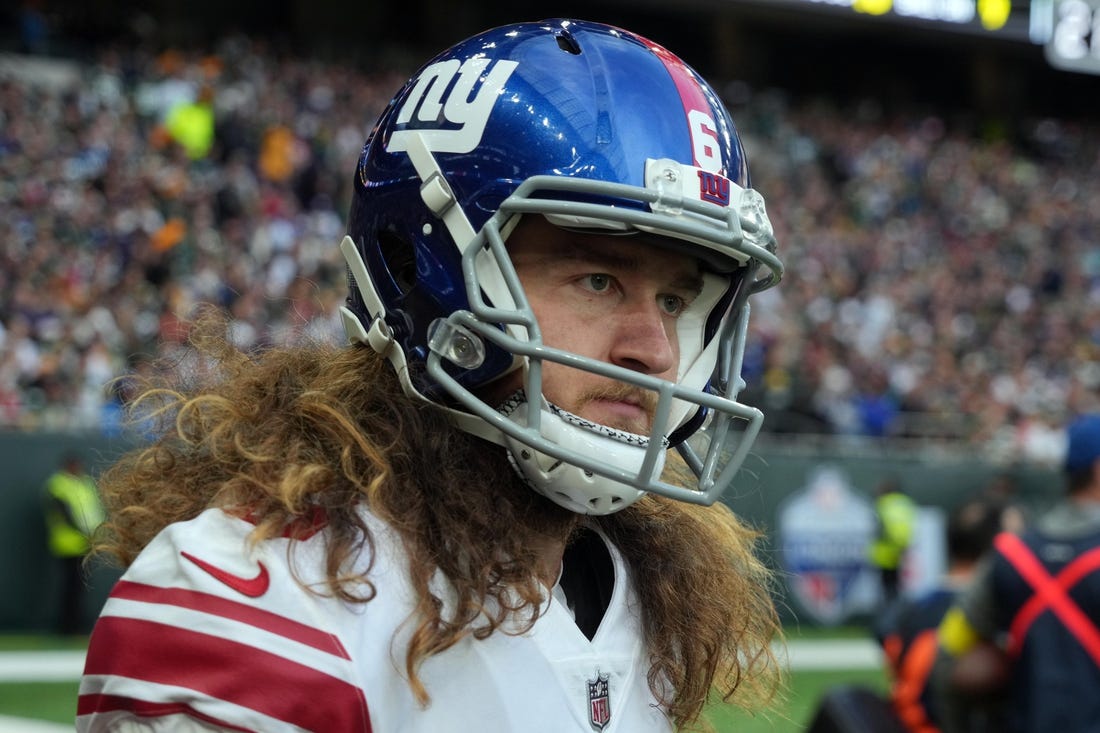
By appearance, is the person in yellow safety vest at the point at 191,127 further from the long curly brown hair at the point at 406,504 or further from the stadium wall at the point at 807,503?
the long curly brown hair at the point at 406,504

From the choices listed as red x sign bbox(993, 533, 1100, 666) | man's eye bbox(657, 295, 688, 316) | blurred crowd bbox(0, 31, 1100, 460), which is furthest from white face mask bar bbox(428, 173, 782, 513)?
blurred crowd bbox(0, 31, 1100, 460)

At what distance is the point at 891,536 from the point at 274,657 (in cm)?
1027

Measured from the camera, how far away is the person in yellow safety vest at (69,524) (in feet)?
28.3

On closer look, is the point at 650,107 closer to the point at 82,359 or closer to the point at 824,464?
the point at 82,359

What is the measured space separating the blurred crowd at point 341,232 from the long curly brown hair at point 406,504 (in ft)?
20.2

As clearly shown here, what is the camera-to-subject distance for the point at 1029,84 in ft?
72.3

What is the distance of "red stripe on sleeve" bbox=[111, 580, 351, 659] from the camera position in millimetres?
1220

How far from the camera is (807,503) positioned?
11078 mm

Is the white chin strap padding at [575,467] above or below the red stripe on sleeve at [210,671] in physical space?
above

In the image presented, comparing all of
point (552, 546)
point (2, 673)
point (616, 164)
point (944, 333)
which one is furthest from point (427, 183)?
point (944, 333)

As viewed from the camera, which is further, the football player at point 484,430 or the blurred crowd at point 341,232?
the blurred crowd at point 341,232

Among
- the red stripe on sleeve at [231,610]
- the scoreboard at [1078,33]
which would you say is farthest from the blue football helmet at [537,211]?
the scoreboard at [1078,33]

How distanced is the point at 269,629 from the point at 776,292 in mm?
13809

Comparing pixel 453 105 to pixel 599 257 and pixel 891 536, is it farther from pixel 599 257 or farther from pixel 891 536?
pixel 891 536
